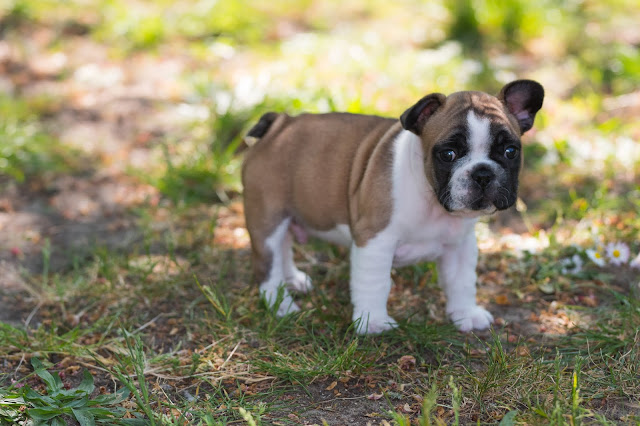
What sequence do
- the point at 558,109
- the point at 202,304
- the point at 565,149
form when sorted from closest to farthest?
the point at 202,304, the point at 565,149, the point at 558,109

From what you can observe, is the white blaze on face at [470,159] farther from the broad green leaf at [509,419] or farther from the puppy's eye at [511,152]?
the broad green leaf at [509,419]

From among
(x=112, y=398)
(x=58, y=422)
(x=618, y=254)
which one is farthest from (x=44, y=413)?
(x=618, y=254)

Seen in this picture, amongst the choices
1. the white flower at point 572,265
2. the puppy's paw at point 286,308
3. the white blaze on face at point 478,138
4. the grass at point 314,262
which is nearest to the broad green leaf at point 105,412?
the grass at point 314,262

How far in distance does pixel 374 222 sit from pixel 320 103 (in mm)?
3177

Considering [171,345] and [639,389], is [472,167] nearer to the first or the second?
[639,389]

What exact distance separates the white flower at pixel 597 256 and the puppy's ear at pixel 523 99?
1.41 m

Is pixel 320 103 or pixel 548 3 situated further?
pixel 548 3

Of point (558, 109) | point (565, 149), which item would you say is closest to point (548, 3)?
point (558, 109)

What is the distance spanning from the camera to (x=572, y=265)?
16.8 ft

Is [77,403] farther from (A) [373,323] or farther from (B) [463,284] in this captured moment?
(B) [463,284]

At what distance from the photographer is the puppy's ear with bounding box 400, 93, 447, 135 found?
3863mm

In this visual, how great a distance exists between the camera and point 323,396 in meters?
3.89

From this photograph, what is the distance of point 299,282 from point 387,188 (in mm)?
1277

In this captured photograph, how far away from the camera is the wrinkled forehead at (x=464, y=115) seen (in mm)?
3816
